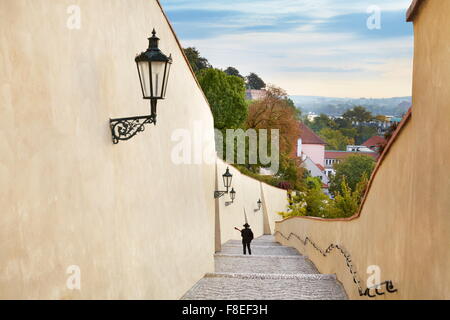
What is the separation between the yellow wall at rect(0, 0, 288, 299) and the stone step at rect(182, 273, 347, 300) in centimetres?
79

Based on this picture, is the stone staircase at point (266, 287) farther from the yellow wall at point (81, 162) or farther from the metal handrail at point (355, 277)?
the yellow wall at point (81, 162)

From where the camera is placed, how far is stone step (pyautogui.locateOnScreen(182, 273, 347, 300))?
8328 millimetres

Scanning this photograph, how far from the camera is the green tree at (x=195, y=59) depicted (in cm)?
5477

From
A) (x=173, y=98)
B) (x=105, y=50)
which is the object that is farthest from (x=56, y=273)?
(x=173, y=98)

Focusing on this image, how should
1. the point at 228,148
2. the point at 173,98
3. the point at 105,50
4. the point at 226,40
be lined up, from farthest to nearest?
the point at 226,40 < the point at 228,148 < the point at 173,98 < the point at 105,50

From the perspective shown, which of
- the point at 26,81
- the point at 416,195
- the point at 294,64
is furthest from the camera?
the point at 294,64

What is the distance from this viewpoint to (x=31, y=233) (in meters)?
3.51

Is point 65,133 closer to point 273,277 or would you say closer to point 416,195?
point 416,195

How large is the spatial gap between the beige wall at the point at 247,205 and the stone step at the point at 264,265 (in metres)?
2.57

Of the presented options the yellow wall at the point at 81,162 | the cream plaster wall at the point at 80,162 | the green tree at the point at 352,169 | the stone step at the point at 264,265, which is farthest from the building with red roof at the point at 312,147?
the cream plaster wall at the point at 80,162

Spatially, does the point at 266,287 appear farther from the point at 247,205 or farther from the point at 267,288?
the point at 247,205

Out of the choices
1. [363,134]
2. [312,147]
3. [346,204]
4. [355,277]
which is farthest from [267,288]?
[363,134]

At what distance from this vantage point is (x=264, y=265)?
527 inches
